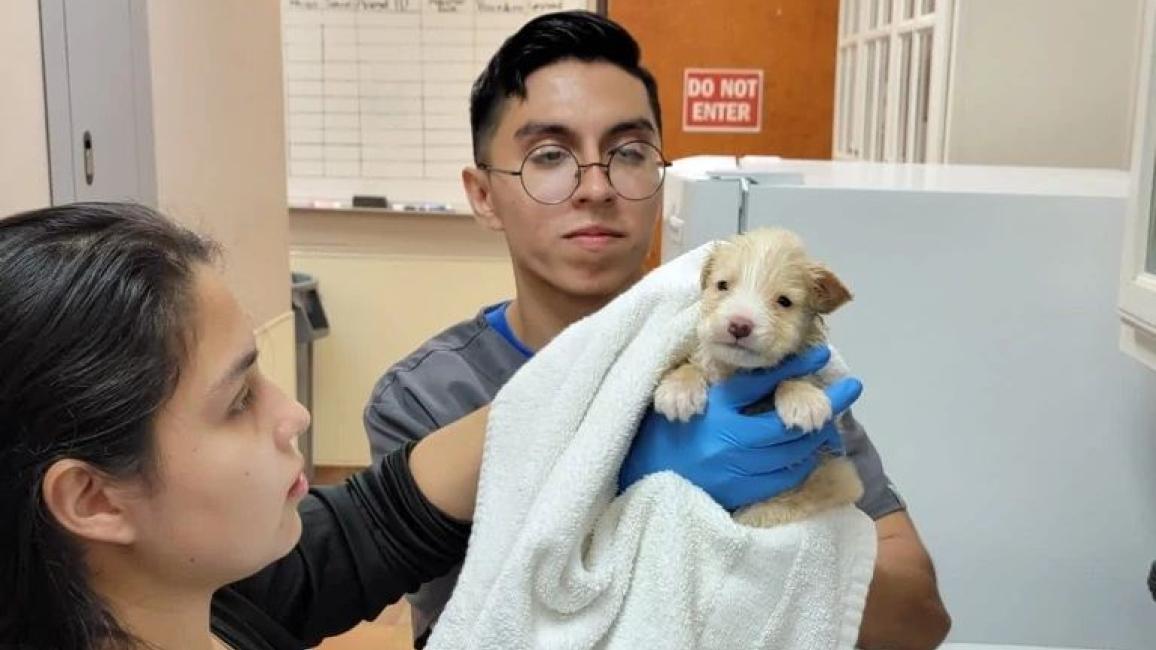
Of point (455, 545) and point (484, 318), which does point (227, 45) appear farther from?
point (455, 545)

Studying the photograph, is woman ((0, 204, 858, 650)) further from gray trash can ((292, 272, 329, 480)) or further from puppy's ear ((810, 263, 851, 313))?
gray trash can ((292, 272, 329, 480))

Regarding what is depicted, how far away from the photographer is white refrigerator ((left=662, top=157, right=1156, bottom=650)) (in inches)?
59.2

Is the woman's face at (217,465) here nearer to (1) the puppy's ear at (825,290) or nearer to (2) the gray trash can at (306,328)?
(1) the puppy's ear at (825,290)

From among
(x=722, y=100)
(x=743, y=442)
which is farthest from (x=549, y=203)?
(x=722, y=100)

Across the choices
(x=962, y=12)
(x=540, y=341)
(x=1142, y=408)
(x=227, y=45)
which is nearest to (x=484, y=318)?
(x=540, y=341)

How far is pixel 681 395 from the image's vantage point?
0.88 meters

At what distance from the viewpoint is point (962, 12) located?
216 centimetres

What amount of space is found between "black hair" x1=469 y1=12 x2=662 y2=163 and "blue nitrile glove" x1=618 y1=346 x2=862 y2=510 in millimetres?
489

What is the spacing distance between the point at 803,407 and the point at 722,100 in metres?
2.77

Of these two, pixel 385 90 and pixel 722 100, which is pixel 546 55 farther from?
pixel 385 90

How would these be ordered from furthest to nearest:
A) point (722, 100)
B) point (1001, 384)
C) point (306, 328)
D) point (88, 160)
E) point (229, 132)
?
point (306, 328), point (722, 100), point (229, 132), point (88, 160), point (1001, 384)

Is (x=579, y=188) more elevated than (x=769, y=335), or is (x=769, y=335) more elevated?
(x=579, y=188)

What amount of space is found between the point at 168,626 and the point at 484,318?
60 cm

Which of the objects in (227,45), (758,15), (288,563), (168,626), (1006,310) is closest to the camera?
(168,626)
